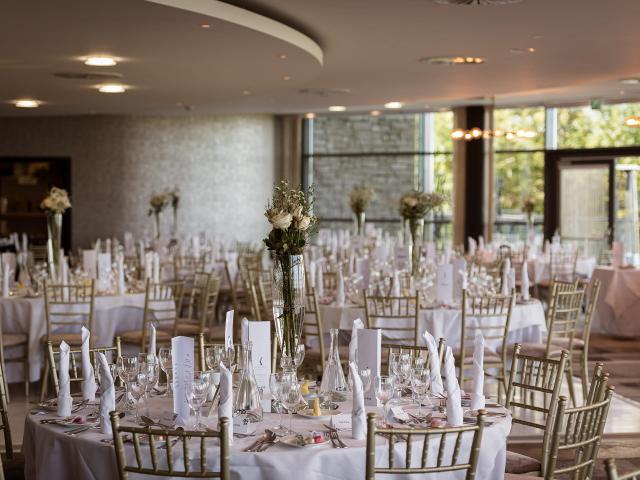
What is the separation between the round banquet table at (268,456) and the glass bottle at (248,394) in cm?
7

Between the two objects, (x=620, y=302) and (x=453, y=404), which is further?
(x=620, y=302)

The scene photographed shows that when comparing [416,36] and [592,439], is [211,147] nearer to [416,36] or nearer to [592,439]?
[416,36]

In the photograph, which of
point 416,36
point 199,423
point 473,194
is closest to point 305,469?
point 199,423

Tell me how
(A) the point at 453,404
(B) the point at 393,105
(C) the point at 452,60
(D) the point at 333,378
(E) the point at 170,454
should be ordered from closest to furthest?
(E) the point at 170,454 < (A) the point at 453,404 < (D) the point at 333,378 < (C) the point at 452,60 < (B) the point at 393,105

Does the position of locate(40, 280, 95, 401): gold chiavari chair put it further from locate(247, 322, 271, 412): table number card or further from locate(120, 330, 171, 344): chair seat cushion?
locate(247, 322, 271, 412): table number card

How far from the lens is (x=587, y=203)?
16.7 metres

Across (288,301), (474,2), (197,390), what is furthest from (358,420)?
(474,2)

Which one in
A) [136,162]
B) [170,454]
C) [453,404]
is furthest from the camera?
[136,162]

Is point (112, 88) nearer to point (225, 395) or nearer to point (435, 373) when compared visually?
point (435, 373)

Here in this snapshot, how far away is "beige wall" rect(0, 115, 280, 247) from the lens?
57.5 feet

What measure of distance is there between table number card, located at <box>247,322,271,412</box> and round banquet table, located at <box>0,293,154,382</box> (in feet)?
13.8

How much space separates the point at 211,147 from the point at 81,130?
237 cm

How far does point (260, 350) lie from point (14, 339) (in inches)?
175

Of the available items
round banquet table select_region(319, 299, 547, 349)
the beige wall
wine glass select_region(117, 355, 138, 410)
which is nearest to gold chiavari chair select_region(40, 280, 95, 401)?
round banquet table select_region(319, 299, 547, 349)
